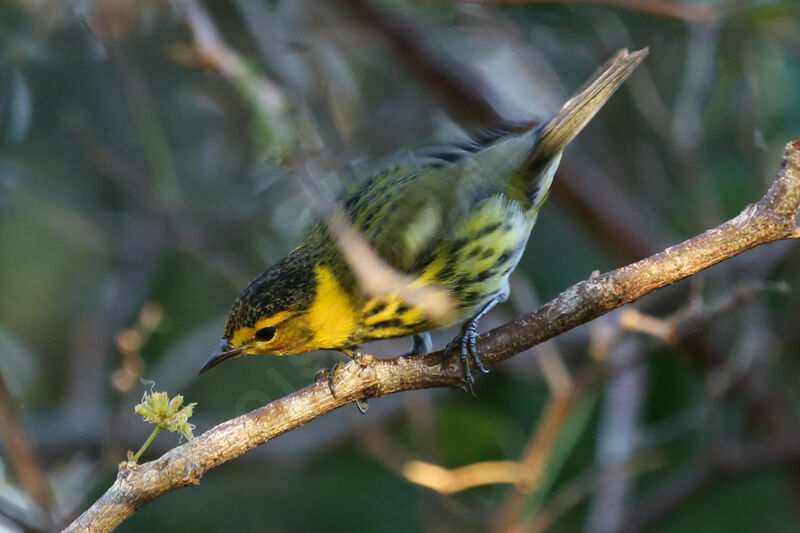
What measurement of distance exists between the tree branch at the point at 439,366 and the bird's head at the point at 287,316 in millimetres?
695

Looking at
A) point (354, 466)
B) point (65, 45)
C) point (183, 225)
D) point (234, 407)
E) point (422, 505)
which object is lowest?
point (422, 505)

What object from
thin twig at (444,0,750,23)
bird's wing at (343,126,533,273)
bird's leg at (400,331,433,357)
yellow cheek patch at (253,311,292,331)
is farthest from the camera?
thin twig at (444,0,750,23)

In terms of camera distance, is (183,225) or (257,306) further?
(183,225)

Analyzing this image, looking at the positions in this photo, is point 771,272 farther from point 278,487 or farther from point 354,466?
point 278,487

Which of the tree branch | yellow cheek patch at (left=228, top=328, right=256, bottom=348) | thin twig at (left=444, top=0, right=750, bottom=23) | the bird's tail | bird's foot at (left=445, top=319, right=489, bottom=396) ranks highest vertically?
thin twig at (left=444, top=0, right=750, bottom=23)

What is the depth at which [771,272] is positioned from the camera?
4.83 metres

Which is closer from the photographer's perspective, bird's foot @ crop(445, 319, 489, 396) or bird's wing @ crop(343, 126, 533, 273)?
bird's foot @ crop(445, 319, 489, 396)

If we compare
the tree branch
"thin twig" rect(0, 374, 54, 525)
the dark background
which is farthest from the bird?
the dark background

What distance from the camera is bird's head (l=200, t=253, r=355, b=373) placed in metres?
3.08

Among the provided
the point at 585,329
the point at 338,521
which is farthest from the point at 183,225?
the point at 585,329

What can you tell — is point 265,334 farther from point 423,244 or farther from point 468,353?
point 468,353

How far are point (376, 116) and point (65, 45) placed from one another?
1897 millimetres

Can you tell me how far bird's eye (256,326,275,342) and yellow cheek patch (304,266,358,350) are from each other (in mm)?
121

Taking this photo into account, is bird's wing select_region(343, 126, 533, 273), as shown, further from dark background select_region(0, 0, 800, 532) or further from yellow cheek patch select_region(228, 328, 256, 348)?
dark background select_region(0, 0, 800, 532)
